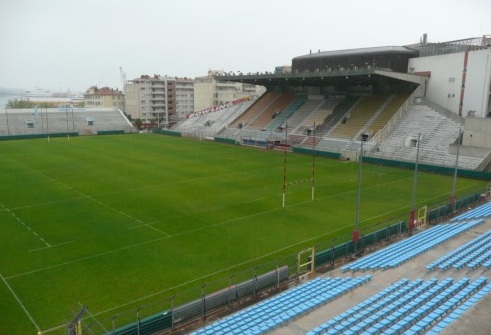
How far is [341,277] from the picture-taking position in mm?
18141

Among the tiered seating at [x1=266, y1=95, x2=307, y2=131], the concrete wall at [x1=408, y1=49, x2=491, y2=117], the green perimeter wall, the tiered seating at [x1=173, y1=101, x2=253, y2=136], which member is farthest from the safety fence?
the tiered seating at [x1=173, y1=101, x2=253, y2=136]

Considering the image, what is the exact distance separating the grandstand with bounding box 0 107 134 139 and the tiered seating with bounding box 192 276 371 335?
74526 mm

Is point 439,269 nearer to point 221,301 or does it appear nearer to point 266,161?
point 221,301

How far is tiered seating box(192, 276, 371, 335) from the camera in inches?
524

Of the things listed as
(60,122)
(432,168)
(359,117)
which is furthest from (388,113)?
(60,122)

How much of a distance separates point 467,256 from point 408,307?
680cm

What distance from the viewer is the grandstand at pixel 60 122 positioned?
8088 cm

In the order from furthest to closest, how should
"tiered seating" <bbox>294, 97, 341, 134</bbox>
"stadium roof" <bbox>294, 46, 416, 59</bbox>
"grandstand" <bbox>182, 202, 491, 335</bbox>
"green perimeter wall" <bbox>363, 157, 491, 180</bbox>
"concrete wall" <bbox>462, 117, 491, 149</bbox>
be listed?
"tiered seating" <bbox>294, 97, 341, 134</bbox>
"stadium roof" <bbox>294, 46, 416, 59</bbox>
"concrete wall" <bbox>462, 117, 491, 149</bbox>
"green perimeter wall" <bbox>363, 157, 491, 180</bbox>
"grandstand" <bbox>182, 202, 491, 335</bbox>

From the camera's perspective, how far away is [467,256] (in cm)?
1906

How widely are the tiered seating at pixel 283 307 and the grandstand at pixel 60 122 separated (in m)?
74.5

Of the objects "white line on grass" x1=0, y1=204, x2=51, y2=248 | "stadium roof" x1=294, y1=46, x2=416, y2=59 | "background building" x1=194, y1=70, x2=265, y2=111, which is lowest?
"white line on grass" x1=0, y1=204, x2=51, y2=248

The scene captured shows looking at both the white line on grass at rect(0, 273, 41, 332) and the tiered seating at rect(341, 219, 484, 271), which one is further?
the tiered seating at rect(341, 219, 484, 271)

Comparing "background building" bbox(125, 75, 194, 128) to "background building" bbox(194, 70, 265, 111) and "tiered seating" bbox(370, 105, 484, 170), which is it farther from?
"tiered seating" bbox(370, 105, 484, 170)

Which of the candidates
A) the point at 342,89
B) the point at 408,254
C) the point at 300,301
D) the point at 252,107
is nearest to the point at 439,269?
the point at 408,254
